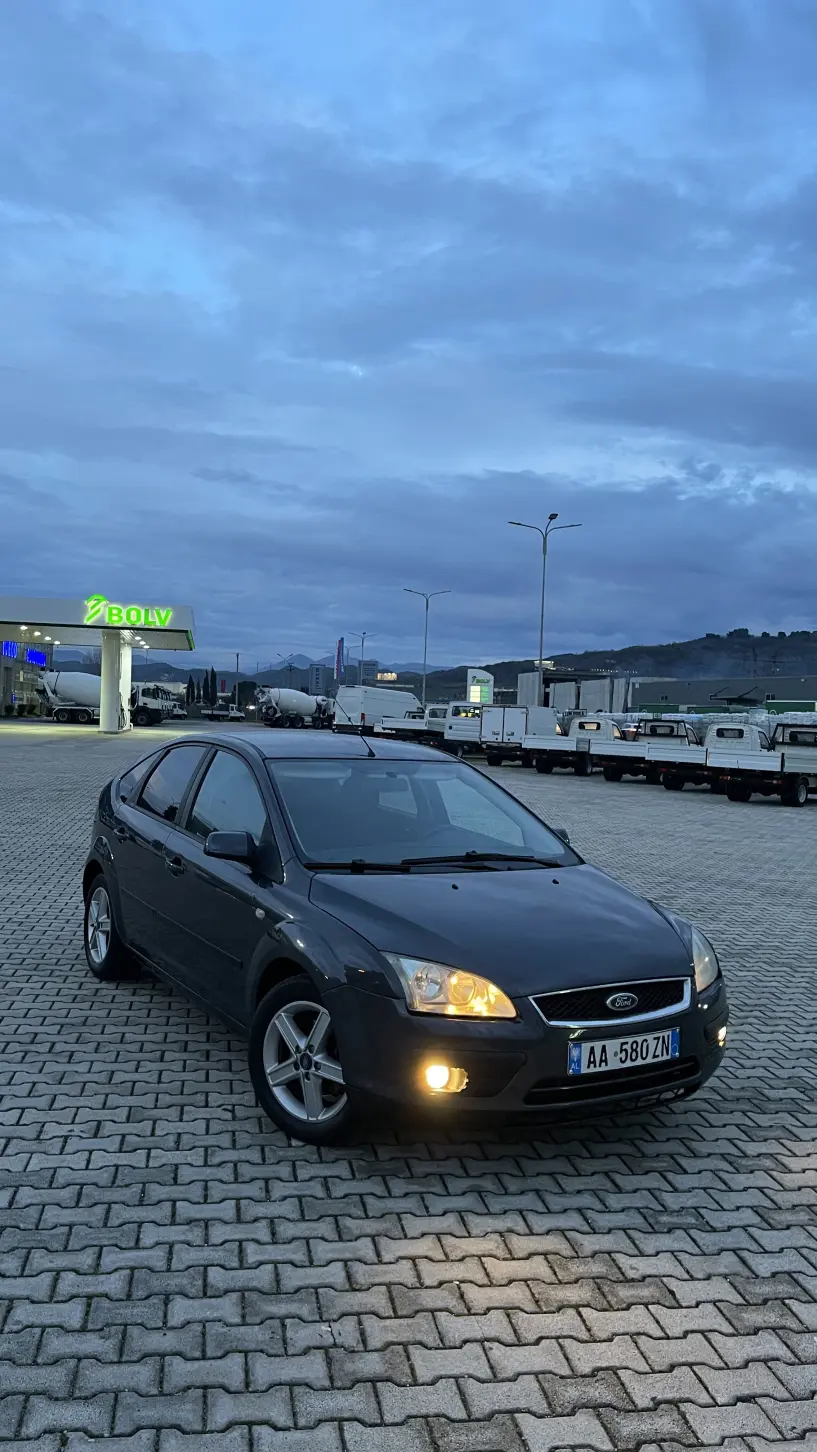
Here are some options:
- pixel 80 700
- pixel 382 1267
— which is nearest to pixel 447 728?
pixel 382 1267

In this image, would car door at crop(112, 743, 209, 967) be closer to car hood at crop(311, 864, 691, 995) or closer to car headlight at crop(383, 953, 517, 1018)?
car hood at crop(311, 864, 691, 995)

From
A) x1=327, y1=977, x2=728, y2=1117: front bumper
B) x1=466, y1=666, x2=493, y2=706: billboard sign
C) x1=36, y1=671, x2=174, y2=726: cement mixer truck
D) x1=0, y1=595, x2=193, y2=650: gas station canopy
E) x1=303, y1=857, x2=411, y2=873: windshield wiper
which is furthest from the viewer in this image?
x1=36, y1=671, x2=174, y2=726: cement mixer truck

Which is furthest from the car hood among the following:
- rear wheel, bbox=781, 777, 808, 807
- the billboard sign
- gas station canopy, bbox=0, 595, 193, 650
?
the billboard sign

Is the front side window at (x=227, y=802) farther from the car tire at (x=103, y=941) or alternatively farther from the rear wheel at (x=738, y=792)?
the rear wheel at (x=738, y=792)

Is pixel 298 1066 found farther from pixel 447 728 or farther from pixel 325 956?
pixel 447 728

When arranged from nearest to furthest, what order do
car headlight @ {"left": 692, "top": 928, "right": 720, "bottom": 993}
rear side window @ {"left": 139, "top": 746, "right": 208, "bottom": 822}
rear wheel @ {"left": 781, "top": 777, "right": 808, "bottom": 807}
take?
car headlight @ {"left": 692, "top": 928, "right": 720, "bottom": 993}, rear side window @ {"left": 139, "top": 746, "right": 208, "bottom": 822}, rear wheel @ {"left": 781, "top": 777, "right": 808, "bottom": 807}

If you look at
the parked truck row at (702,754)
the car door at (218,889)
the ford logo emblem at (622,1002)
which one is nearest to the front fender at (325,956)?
the car door at (218,889)

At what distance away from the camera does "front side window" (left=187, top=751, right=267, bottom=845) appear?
195 inches

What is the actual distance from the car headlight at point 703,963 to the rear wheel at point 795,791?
68.0 ft

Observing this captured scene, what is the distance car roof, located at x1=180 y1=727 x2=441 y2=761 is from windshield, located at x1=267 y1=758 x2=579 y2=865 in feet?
0.23

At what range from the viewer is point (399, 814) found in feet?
16.9

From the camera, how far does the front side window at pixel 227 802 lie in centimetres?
494

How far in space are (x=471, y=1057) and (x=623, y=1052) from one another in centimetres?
57

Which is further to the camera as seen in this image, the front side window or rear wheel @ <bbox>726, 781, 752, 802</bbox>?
rear wheel @ <bbox>726, 781, 752, 802</bbox>
